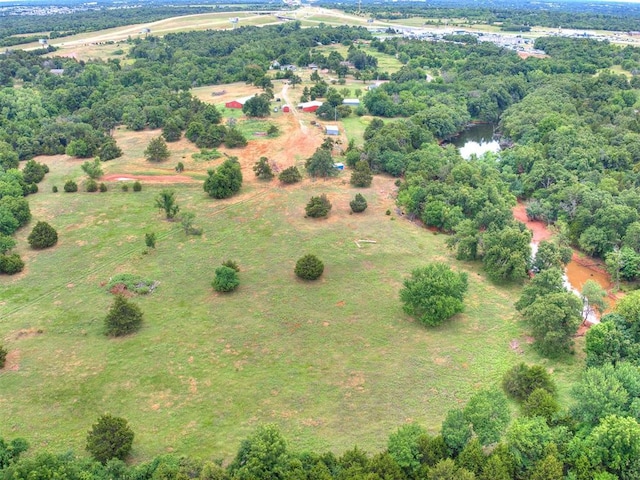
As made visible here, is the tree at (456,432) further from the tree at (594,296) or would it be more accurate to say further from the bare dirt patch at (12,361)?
the bare dirt patch at (12,361)

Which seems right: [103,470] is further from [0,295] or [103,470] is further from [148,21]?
[148,21]

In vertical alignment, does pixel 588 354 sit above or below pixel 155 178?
above

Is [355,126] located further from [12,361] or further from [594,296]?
[12,361]

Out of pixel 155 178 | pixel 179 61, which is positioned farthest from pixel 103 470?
pixel 179 61

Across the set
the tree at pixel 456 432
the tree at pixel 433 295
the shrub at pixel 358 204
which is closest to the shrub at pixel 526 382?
the tree at pixel 456 432

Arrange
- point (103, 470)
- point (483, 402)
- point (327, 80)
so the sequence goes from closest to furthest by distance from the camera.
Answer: point (103, 470) → point (483, 402) → point (327, 80)

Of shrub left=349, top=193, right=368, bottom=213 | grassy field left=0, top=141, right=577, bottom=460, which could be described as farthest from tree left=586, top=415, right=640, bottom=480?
shrub left=349, top=193, right=368, bottom=213
